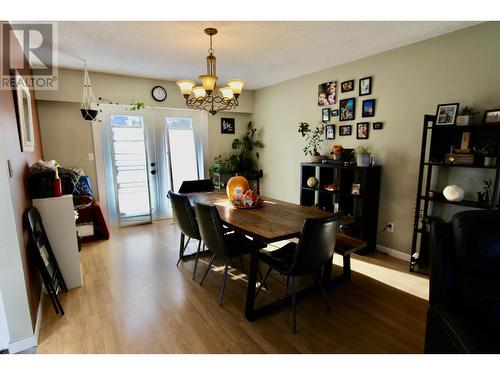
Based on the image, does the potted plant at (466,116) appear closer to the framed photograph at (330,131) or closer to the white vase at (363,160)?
the white vase at (363,160)

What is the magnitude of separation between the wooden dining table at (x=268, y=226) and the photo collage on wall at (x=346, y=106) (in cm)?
156

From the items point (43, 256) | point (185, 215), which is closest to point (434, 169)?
point (185, 215)

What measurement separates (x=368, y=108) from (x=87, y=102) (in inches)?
152

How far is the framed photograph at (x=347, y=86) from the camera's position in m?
3.61

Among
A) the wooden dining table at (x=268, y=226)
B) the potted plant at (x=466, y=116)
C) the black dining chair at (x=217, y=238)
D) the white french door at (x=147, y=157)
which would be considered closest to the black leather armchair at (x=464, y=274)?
the wooden dining table at (x=268, y=226)

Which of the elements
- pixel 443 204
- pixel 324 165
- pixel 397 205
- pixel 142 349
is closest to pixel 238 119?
pixel 324 165

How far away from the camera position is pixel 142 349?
179 centimetres

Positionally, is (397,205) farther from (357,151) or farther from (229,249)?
(229,249)

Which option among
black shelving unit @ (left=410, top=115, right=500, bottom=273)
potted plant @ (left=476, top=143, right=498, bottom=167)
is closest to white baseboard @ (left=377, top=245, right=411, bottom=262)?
black shelving unit @ (left=410, top=115, right=500, bottom=273)

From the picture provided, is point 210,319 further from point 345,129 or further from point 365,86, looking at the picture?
point 365,86

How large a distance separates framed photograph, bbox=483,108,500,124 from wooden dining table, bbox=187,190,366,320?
152cm

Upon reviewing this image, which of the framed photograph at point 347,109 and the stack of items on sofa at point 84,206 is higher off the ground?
the framed photograph at point 347,109

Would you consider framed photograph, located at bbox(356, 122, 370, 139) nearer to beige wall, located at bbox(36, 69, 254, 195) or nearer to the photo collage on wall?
the photo collage on wall

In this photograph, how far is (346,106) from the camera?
12.2ft
